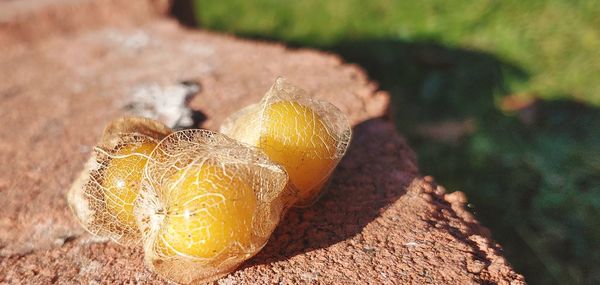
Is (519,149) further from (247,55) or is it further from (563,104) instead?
(247,55)

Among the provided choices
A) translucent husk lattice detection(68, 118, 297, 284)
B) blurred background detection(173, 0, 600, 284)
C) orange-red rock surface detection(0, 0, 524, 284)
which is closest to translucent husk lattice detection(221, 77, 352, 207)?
translucent husk lattice detection(68, 118, 297, 284)

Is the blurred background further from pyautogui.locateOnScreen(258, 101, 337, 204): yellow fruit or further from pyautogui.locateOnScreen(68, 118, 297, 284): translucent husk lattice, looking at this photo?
pyautogui.locateOnScreen(68, 118, 297, 284): translucent husk lattice

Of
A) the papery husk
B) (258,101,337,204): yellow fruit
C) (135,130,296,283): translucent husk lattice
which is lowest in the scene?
the papery husk

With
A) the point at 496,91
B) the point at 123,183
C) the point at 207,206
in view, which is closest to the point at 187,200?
the point at 207,206

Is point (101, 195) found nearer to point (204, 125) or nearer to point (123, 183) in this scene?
point (123, 183)

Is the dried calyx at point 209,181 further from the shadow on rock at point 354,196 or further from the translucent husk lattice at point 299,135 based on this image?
the shadow on rock at point 354,196

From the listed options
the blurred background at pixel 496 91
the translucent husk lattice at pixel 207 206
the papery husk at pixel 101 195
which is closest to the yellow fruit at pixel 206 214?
the translucent husk lattice at pixel 207 206
